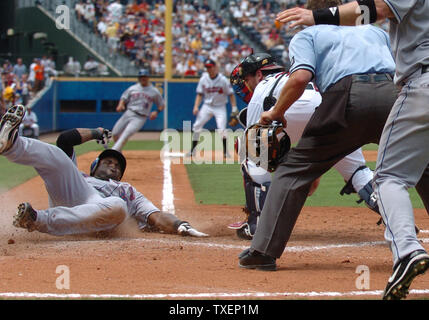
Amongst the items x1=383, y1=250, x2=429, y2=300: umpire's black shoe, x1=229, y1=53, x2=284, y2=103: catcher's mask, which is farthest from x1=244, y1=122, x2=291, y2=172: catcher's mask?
x1=229, y1=53, x2=284, y2=103: catcher's mask

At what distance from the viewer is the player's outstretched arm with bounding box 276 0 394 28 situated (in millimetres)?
3445

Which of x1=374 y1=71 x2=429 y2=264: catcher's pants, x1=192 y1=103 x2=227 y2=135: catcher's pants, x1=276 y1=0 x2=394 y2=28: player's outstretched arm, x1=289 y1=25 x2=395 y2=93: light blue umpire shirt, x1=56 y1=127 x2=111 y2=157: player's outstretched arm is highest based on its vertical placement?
x1=276 y1=0 x2=394 y2=28: player's outstretched arm

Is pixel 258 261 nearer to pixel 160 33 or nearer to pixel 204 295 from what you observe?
pixel 204 295

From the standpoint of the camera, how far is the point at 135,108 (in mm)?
13953

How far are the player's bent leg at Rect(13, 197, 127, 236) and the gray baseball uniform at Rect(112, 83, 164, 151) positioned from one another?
25.6 feet

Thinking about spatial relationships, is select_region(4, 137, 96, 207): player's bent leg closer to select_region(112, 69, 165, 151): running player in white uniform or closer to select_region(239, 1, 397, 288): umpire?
select_region(239, 1, 397, 288): umpire

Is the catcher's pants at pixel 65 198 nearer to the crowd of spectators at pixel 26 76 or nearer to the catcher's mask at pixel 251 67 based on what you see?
the catcher's mask at pixel 251 67

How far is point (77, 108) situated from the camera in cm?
2462

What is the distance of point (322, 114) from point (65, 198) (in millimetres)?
2504

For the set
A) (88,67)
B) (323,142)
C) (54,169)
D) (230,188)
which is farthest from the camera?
(88,67)

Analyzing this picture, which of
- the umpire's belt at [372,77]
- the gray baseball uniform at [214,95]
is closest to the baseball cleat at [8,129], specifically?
the umpire's belt at [372,77]

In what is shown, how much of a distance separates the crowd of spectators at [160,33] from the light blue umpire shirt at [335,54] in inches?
829

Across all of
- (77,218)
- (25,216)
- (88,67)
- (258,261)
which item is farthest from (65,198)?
(88,67)

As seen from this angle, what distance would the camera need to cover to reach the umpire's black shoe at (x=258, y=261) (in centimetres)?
445
